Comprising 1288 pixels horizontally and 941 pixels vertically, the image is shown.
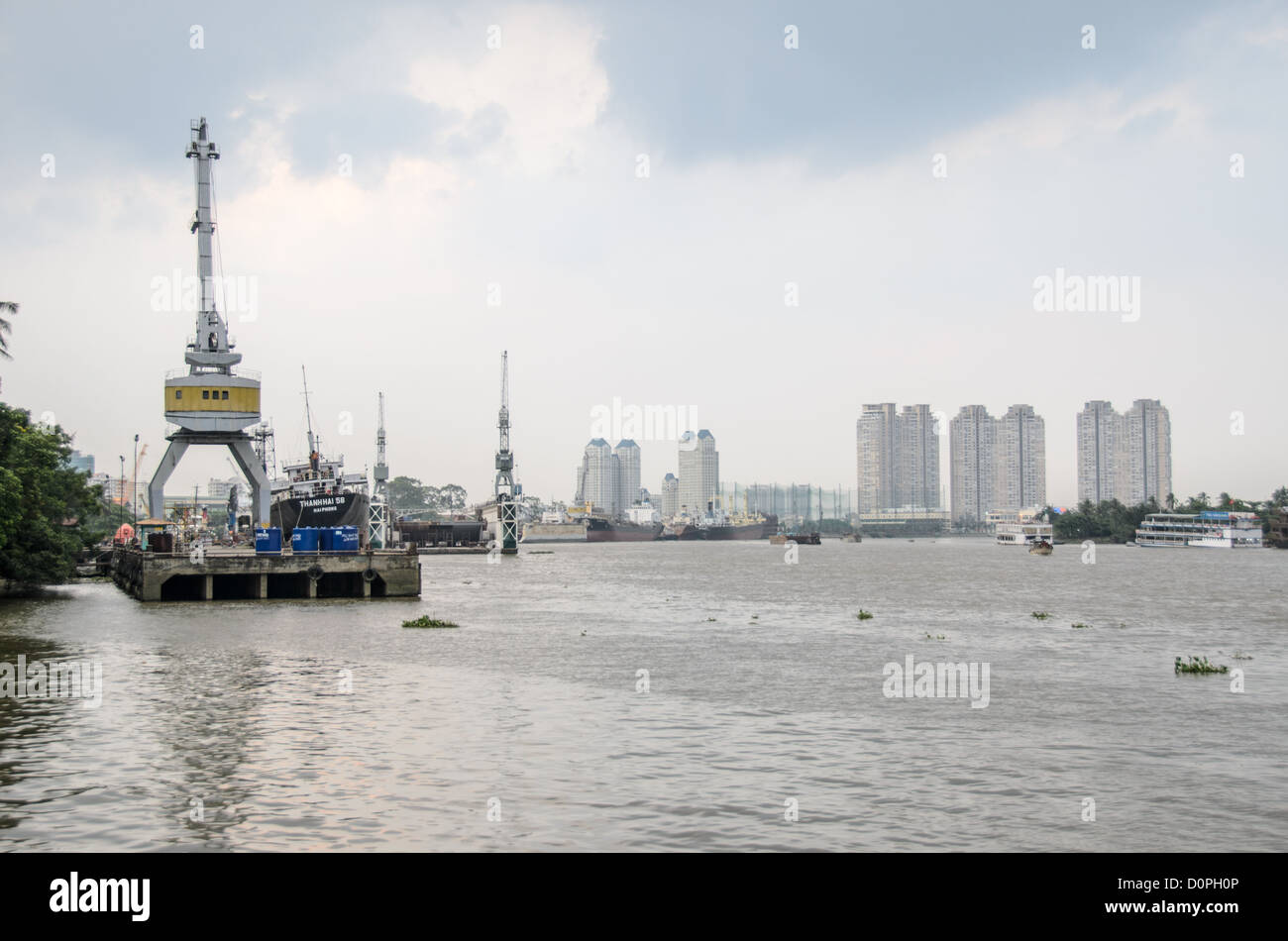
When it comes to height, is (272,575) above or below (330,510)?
below

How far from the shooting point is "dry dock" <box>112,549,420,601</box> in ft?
211

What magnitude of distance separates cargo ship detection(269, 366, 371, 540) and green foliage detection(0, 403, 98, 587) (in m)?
28.9

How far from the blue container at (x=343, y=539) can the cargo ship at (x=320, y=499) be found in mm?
28110

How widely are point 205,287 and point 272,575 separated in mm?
34127

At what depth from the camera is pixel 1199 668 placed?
33.0m

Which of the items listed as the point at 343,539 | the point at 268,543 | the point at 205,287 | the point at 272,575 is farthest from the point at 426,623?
the point at 205,287

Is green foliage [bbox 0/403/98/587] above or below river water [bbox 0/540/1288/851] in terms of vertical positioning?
above

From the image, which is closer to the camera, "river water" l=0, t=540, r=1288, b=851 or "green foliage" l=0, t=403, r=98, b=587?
"river water" l=0, t=540, r=1288, b=851

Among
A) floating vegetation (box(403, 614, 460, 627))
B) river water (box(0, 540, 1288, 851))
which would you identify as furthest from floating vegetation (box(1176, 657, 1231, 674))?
floating vegetation (box(403, 614, 460, 627))

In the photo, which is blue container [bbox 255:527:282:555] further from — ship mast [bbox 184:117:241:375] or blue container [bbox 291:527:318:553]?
ship mast [bbox 184:117:241:375]

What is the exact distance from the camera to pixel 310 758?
774 inches

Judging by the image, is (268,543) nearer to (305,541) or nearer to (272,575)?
(305,541)

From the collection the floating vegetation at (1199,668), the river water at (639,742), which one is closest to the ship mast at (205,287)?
the river water at (639,742)
